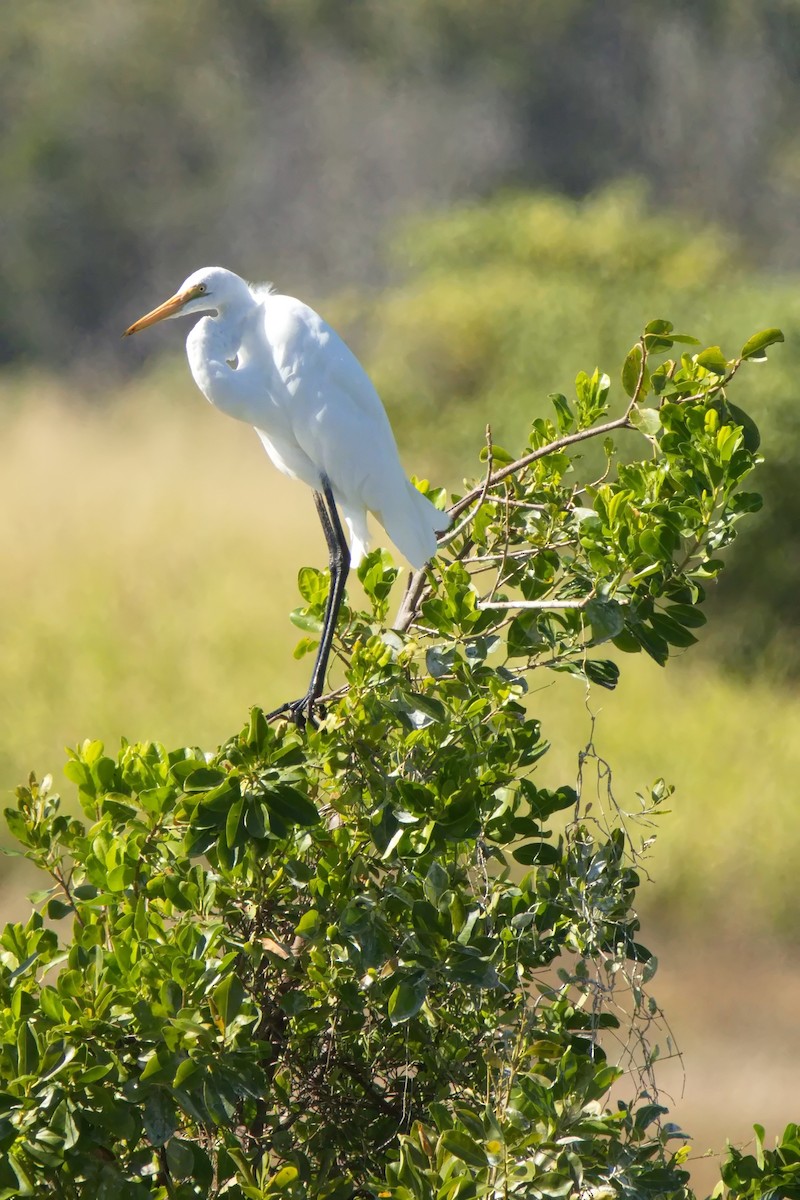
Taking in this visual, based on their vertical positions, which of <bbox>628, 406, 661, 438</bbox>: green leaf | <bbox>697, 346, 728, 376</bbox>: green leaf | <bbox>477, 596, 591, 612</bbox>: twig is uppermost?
<bbox>697, 346, 728, 376</bbox>: green leaf

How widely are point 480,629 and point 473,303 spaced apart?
6872mm

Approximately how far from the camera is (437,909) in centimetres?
124

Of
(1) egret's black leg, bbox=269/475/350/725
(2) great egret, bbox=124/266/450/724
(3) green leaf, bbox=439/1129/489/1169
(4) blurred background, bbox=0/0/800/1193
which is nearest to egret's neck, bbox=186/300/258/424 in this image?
(2) great egret, bbox=124/266/450/724

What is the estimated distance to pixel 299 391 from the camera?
220 cm

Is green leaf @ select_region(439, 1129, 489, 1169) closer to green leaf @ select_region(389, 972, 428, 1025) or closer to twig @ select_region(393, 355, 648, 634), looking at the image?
green leaf @ select_region(389, 972, 428, 1025)

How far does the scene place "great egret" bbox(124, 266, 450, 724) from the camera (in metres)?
2.15

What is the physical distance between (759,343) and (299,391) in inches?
34.5

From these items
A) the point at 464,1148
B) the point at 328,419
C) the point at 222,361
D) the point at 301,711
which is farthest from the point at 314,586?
the point at 464,1148

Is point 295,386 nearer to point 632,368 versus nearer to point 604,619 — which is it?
point 632,368

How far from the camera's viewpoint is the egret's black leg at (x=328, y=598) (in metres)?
1.72

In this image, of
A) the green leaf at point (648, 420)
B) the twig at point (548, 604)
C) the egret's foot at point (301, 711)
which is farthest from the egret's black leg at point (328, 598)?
the green leaf at point (648, 420)

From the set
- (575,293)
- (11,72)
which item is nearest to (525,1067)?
(575,293)

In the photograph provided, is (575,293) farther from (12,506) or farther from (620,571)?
(620,571)

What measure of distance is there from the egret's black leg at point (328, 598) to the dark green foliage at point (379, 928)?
3.4 inches
